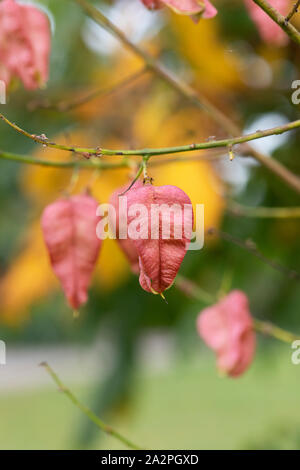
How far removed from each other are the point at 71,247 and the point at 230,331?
181mm

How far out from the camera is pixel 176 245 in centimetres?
33

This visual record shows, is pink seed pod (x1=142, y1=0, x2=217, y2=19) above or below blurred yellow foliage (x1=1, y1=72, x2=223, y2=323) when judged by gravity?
below

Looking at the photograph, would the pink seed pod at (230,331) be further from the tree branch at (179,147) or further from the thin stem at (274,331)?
the tree branch at (179,147)

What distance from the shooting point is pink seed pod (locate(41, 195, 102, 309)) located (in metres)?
0.47

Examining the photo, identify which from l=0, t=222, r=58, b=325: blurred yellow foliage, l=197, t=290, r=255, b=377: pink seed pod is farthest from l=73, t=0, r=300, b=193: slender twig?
l=0, t=222, r=58, b=325: blurred yellow foliage

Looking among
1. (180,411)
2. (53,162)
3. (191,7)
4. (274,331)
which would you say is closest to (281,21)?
(191,7)

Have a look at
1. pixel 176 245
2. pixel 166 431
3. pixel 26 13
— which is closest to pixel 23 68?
pixel 26 13

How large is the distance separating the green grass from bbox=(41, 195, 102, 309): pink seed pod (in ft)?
8.61

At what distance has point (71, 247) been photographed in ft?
1.56

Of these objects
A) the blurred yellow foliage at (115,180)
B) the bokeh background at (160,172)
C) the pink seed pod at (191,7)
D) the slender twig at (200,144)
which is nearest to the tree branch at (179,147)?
the slender twig at (200,144)

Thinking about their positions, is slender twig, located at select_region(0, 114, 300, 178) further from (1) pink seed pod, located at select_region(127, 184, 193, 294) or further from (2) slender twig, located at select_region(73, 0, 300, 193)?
(2) slender twig, located at select_region(73, 0, 300, 193)

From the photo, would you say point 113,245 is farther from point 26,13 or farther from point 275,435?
point 26,13

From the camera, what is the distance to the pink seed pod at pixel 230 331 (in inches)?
21.7

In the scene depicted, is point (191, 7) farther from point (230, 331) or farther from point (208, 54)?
point (208, 54)
